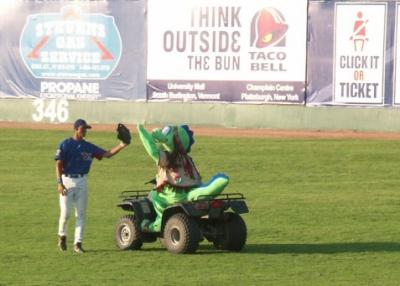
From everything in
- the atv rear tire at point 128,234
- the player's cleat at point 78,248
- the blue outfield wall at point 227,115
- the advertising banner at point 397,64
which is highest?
the advertising banner at point 397,64

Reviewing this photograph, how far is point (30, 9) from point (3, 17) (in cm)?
94

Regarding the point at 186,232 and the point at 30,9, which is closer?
the point at 186,232

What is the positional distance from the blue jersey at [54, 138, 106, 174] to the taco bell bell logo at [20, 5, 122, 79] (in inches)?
845

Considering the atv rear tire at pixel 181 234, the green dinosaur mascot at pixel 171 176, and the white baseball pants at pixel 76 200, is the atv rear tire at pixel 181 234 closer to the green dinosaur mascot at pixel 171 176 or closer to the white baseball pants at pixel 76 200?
the green dinosaur mascot at pixel 171 176

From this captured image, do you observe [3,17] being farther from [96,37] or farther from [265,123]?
[265,123]

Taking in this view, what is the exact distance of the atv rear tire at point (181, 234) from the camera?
16.2m

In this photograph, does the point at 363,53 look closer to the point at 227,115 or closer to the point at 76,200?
the point at 227,115

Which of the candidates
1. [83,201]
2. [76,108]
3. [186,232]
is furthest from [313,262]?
[76,108]

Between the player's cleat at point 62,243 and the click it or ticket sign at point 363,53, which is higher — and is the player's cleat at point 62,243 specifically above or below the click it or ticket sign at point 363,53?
below

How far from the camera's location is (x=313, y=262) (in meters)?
16.2

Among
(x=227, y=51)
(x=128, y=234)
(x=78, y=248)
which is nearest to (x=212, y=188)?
(x=128, y=234)

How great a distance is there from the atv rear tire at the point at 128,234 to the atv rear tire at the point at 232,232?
1.07 metres

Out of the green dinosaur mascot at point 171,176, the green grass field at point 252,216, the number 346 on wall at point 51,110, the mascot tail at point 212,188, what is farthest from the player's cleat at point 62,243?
the number 346 on wall at point 51,110

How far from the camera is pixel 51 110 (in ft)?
126
